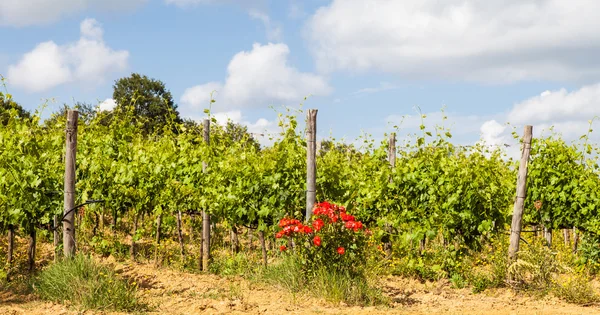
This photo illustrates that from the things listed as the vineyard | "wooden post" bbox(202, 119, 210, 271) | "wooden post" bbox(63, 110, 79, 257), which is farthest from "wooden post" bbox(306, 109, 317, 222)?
"wooden post" bbox(63, 110, 79, 257)

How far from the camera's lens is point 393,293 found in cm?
844

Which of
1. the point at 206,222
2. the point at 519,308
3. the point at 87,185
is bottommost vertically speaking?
the point at 519,308

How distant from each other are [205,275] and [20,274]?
2834mm

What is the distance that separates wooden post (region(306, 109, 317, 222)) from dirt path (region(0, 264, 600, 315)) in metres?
1.34

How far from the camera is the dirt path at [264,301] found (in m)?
6.93

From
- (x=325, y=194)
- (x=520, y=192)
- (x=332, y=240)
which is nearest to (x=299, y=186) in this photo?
(x=325, y=194)

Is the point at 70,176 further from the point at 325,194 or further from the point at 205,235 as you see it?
the point at 325,194

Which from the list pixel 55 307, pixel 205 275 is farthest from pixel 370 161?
pixel 55 307

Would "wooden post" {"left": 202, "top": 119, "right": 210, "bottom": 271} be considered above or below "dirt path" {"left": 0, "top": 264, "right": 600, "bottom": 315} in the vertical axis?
above

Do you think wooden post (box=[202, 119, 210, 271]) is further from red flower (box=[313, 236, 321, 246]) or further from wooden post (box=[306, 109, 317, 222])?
red flower (box=[313, 236, 321, 246])

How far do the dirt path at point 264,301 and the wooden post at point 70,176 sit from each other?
84cm

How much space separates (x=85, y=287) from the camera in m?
7.12

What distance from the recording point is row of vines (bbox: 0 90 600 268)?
A: 29.7 ft

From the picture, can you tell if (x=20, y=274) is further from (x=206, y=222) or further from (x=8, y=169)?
(x=206, y=222)
